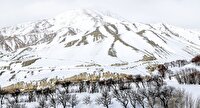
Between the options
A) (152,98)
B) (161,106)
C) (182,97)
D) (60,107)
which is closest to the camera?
(182,97)

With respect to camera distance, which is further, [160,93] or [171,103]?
[160,93]

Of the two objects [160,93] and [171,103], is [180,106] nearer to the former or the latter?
[171,103]

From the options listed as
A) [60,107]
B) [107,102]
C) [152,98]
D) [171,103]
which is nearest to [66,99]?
[60,107]

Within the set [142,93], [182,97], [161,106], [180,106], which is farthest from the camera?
[142,93]

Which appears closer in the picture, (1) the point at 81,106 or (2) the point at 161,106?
(2) the point at 161,106

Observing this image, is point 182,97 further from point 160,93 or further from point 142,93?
point 142,93

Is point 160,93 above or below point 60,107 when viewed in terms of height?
above

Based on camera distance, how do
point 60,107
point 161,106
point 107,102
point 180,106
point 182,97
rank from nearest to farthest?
point 180,106, point 182,97, point 161,106, point 107,102, point 60,107

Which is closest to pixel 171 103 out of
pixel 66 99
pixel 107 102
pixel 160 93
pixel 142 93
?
pixel 160 93

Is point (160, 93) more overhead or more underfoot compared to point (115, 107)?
more overhead
